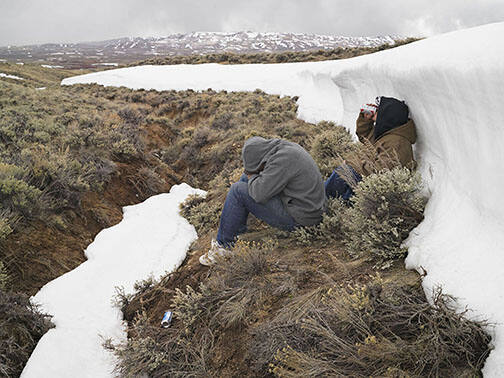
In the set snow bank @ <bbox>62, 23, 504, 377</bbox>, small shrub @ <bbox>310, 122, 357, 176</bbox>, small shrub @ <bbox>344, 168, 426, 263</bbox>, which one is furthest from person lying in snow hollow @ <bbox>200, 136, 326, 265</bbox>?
small shrub @ <bbox>310, 122, 357, 176</bbox>

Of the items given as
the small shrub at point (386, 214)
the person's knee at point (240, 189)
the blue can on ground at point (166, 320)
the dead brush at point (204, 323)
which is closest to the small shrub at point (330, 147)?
the person's knee at point (240, 189)

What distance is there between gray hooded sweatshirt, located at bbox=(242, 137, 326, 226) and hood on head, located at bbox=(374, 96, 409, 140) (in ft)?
2.74

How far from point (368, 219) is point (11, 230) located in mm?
3750

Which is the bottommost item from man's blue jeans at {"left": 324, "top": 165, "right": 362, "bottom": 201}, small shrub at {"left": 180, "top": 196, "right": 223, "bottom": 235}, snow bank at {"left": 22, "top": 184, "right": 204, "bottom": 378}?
snow bank at {"left": 22, "top": 184, "right": 204, "bottom": 378}

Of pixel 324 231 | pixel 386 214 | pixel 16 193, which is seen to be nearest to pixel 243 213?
pixel 324 231

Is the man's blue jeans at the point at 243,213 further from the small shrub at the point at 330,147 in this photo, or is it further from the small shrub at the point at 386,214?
the small shrub at the point at 330,147

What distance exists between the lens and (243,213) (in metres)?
3.39

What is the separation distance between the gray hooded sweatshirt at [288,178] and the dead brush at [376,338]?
1201 millimetres

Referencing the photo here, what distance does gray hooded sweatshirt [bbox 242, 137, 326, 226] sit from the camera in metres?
3.07

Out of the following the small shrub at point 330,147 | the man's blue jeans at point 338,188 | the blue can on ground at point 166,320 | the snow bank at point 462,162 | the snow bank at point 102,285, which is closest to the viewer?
the snow bank at point 462,162

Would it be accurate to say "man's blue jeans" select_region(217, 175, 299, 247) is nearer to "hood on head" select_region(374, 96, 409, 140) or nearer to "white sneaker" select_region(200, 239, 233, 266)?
"white sneaker" select_region(200, 239, 233, 266)

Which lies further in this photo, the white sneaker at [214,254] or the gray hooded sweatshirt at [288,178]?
the white sneaker at [214,254]

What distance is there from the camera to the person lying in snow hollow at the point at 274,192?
3.09m

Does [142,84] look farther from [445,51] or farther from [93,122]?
[445,51]
